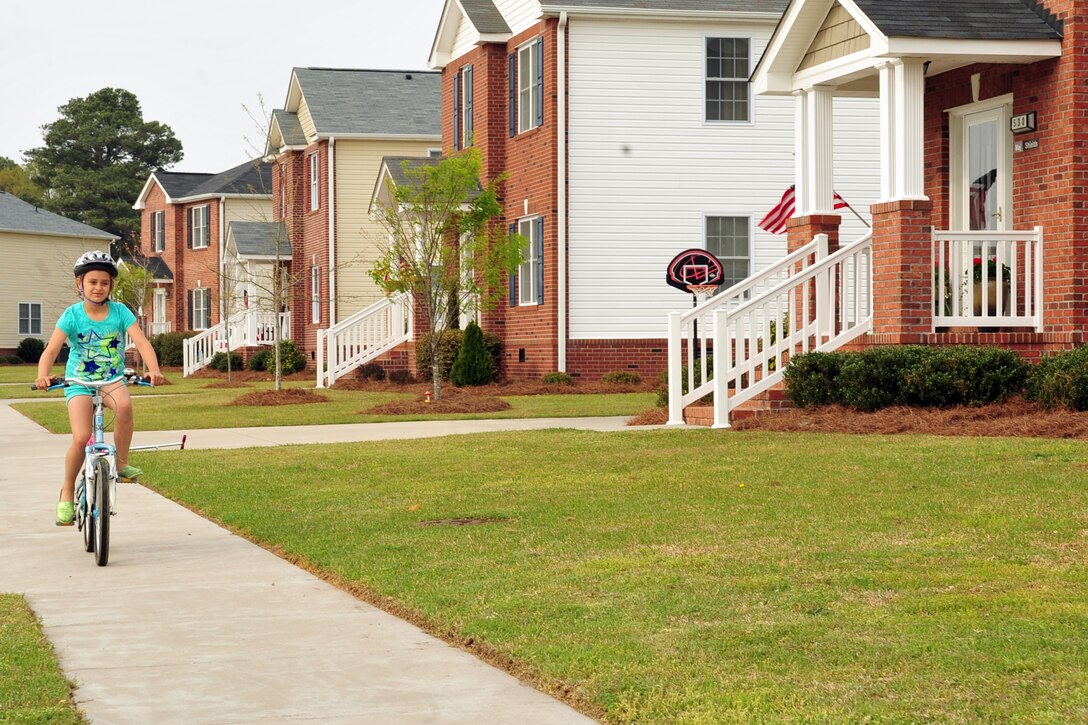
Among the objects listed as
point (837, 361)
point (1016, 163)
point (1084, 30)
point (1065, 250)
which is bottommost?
point (837, 361)

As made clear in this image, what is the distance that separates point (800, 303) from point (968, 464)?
7584 mm

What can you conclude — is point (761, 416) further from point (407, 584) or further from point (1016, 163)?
point (407, 584)

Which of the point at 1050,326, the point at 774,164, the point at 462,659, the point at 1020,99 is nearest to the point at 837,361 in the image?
the point at 1050,326

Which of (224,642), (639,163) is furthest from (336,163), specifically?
(224,642)

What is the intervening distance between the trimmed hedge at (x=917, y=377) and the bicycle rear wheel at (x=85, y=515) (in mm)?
8688

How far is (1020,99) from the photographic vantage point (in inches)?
675

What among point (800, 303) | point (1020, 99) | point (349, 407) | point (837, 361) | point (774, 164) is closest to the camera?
point (837, 361)

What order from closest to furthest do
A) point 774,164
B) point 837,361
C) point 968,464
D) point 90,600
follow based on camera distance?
1. point 90,600
2. point 968,464
3. point 837,361
4. point 774,164

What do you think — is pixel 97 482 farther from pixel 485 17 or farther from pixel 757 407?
pixel 485 17

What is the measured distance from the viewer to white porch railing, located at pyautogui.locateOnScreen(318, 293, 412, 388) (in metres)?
34.2

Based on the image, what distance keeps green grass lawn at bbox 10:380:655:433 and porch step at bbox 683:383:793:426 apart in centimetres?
404

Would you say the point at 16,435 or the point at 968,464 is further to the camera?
the point at 16,435

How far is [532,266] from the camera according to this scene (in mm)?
29719

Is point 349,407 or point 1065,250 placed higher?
point 1065,250
